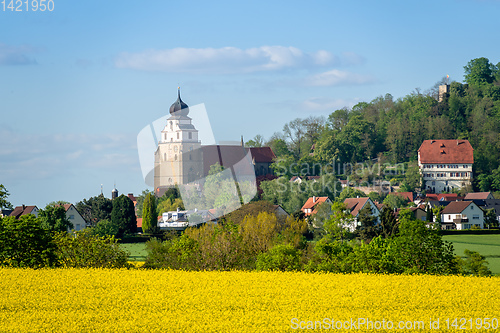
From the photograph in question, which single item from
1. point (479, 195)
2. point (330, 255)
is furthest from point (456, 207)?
point (330, 255)

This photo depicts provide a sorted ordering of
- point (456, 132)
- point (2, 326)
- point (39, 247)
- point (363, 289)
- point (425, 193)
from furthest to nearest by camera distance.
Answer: point (456, 132) < point (425, 193) < point (39, 247) < point (363, 289) < point (2, 326)

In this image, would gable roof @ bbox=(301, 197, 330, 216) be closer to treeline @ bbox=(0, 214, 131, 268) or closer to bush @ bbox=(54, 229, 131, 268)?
bush @ bbox=(54, 229, 131, 268)

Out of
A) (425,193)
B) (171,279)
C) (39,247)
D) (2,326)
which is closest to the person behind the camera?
(2,326)

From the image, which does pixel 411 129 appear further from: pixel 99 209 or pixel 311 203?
pixel 99 209

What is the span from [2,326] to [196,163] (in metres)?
109

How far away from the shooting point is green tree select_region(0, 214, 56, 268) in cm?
2742

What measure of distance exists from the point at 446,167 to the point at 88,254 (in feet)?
353

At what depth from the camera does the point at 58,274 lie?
946 inches

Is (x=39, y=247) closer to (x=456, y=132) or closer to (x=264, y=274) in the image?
(x=264, y=274)

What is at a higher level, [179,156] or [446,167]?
[179,156]

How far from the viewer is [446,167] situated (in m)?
128

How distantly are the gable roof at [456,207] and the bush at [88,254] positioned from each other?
7259 cm

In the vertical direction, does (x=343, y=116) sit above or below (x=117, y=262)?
above

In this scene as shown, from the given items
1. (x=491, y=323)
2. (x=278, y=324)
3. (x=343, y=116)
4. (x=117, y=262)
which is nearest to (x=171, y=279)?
(x=117, y=262)
